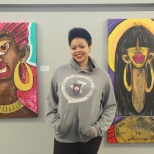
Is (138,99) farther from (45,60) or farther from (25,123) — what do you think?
(25,123)

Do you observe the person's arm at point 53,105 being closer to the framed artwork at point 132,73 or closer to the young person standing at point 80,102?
the young person standing at point 80,102

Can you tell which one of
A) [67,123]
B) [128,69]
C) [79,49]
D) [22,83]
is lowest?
[67,123]

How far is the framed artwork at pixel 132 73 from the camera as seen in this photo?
176 centimetres

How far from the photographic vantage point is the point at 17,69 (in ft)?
5.75

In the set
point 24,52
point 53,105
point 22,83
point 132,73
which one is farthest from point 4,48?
point 132,73

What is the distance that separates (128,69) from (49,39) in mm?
726

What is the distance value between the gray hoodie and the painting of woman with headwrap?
0.46 metres

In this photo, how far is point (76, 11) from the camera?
176cm

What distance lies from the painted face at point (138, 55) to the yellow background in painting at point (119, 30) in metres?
0.14

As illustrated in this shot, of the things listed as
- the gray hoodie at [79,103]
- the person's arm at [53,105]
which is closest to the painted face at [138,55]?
the gray hoodie at [79,103]

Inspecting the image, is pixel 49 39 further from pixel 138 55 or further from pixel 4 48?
pixel 138 55

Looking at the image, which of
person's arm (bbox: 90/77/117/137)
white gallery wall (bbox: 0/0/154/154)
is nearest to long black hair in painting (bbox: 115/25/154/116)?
white gallery wall (bbox: 0/0/154/154)

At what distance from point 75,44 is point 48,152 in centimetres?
107

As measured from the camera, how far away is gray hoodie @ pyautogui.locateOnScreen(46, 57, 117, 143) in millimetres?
1265
